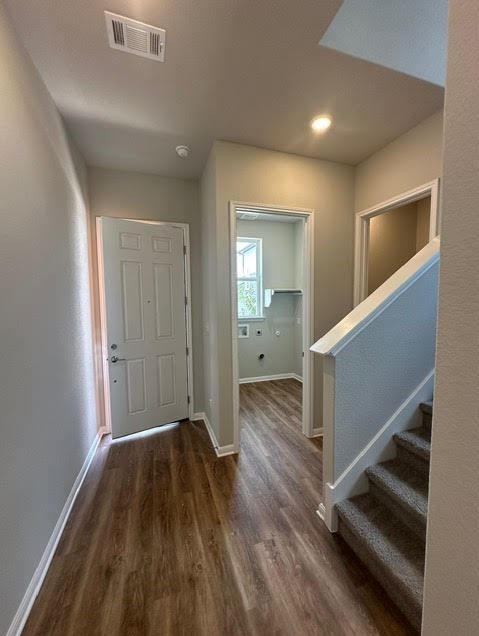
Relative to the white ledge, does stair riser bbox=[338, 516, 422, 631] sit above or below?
below

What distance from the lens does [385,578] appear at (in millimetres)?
1239

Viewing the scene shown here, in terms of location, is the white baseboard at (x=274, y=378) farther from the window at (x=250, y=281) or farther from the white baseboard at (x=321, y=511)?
the white baseboard at (x=321, y=511)

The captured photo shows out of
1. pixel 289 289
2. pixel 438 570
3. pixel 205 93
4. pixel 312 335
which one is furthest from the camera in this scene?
pixel 289 289

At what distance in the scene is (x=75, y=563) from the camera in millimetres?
1414

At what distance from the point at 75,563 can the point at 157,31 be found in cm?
281

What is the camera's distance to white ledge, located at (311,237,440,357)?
1460 mm

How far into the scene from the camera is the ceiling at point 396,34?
1.35 metres

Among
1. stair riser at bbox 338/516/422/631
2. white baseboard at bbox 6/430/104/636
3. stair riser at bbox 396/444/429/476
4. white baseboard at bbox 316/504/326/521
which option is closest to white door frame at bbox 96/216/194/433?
white baseboard at bbox 6/430/104/636

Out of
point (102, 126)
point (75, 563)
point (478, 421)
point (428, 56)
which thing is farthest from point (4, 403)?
point (428, 56)

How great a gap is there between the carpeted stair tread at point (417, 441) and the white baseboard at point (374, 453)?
34 millimetres

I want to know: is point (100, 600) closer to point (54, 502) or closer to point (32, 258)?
point (54, 502)

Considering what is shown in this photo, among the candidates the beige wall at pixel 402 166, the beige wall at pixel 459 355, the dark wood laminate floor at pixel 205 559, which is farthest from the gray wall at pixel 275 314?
the beige wall at pixel 459 355

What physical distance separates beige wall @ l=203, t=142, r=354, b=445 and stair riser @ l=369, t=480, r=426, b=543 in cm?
114

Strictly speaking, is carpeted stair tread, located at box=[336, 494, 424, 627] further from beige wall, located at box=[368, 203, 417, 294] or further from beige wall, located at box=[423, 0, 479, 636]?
beige wall, located at box=[368, 203, 417, 294]
